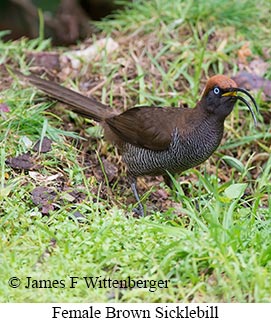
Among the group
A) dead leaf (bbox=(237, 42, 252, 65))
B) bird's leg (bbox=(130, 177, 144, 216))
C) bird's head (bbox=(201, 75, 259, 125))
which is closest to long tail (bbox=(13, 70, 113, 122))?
bird's leg (bbox=(130, 177, 144, 216))

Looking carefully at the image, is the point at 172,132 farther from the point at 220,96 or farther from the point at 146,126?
the point at 220,96

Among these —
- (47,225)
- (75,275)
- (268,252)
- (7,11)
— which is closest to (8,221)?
(47,225)

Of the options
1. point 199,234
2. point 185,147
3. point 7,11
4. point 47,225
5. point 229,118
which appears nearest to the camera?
point 199,234

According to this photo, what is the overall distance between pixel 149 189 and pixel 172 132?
2.50ft

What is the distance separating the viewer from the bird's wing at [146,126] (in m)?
5.99

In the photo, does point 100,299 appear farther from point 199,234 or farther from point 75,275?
point 199,234

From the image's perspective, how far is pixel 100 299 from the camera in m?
4.36

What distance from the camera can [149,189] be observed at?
657 centimetres

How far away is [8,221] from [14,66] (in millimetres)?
2528

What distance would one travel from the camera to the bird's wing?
599 cm

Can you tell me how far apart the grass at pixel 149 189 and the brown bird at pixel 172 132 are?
0.72 feet

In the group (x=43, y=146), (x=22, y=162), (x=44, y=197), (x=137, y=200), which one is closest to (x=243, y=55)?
(x=137, y=200)

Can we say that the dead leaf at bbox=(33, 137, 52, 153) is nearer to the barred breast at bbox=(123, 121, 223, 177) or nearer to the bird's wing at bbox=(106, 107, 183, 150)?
the bird's wing at bbox=(106, 107, 183, 150)
